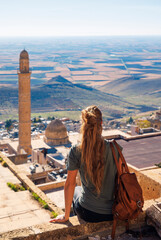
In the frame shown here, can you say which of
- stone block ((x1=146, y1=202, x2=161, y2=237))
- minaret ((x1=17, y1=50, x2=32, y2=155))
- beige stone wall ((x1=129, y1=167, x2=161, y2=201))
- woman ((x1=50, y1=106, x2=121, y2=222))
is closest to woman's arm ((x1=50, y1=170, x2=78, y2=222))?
woman ((x1=50, y1=106, x2=121, y2=222))

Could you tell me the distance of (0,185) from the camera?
7.80 metres

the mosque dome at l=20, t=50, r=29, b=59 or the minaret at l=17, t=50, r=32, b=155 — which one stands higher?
the mosque dome at l=20, t=50, r=29, b=59

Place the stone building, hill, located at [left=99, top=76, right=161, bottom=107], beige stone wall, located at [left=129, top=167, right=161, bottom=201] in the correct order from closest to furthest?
beige stone wall, located at [left=129, top=167, right=161, bottom=201]
the stone building
hill, located at [left=99, top=76, right=161, bottom=107]

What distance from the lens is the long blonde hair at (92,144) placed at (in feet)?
9.95

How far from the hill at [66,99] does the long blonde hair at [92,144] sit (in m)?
85.0

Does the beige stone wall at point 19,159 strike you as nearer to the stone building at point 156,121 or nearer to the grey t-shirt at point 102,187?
the grey t-shirt at point 102,187

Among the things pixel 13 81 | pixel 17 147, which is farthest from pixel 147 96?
pixel 17 147

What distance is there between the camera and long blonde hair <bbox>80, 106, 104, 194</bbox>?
3031 millimetres

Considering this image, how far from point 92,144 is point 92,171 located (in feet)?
0.89

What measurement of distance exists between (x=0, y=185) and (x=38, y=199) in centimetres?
135

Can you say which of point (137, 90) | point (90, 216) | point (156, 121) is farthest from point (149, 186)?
point (137, 90)

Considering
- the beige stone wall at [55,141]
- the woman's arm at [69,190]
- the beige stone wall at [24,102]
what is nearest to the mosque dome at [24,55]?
the beige stone wall at [24,102]

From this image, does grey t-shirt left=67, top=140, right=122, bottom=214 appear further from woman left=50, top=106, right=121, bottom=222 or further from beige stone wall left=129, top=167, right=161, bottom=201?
beige stone wall left=129, top=167, right=161, bottom=201

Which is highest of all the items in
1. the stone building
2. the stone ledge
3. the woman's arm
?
the woman's arm
